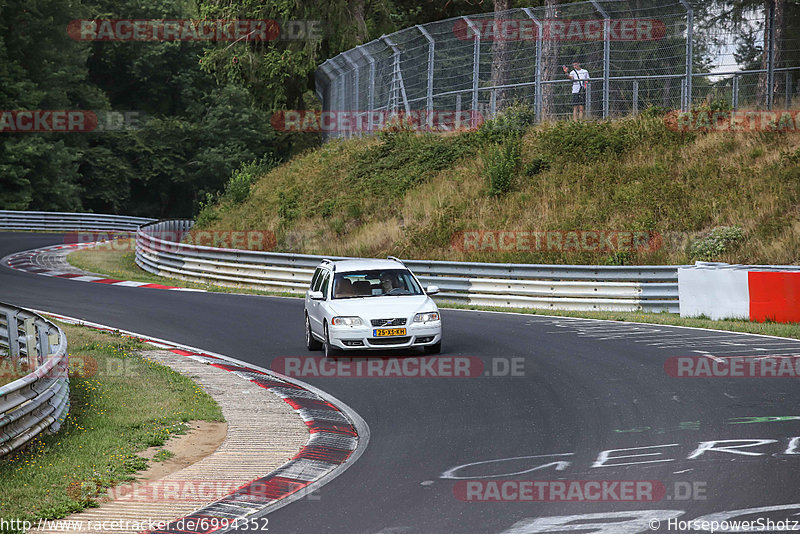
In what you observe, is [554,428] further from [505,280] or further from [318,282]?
[505,280]

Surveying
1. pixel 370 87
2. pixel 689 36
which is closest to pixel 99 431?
pixel 689 36

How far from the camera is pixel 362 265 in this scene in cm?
1684

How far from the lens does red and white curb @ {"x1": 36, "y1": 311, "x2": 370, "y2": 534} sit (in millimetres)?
7605

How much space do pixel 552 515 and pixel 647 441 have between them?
8.85 ft

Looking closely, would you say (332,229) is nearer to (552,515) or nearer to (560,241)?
(560,241)

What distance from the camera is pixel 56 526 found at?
7344mm

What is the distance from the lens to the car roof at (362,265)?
54.5 ft

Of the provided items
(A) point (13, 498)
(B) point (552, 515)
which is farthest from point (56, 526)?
(B) point (552, 515)

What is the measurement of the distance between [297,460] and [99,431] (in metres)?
2.39

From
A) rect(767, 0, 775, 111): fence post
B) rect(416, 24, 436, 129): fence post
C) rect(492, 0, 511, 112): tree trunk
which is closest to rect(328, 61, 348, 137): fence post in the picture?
rect(416, 24, 436, 129): fence post

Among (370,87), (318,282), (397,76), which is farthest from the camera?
(370,87)

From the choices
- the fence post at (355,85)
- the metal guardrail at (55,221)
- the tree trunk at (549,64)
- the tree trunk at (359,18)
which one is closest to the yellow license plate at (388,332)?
the tree trunk at (549,64)

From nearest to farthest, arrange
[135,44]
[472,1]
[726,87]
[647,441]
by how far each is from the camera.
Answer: [647,441] < [726,87] < [472,1] < [135,44]

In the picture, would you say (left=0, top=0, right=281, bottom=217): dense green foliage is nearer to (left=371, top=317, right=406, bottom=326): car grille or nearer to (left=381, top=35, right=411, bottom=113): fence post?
(left=381, top=35, right=411, bottom=113): fence post
